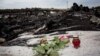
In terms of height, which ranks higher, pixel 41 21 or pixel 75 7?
pixel 75 7

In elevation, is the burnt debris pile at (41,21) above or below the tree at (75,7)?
below

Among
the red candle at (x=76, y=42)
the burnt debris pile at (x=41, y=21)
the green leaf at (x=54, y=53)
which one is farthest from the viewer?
the burnt debris pile at (x=41, y=21)

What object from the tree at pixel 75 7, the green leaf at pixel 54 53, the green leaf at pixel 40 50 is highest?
the tree at pixel 75 7

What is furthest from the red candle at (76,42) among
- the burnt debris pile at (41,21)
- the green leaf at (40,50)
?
the green leaf at (40,50)

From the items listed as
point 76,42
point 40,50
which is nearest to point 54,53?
point 40,50

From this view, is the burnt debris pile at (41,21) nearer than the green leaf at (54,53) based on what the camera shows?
No

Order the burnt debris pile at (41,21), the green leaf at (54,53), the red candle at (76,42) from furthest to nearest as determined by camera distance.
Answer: the burnt debris pile at (41,21)
the red candle at (76,42)
the green leaf at (54,53)

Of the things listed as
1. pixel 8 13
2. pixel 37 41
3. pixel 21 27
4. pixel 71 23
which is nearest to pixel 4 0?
pixel 8 13

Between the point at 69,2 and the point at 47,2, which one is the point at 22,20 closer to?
the point at 47,2

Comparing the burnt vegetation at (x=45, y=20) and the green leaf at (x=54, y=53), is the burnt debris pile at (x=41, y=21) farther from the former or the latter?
the green leaf at (x=54, y=53)

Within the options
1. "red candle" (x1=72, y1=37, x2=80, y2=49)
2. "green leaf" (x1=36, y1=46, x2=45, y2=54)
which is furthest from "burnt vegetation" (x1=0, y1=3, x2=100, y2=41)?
"green leaf" (x1=36, y1=46, x2=45, y2=54)

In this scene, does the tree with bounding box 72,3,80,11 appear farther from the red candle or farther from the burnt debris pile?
the red candle

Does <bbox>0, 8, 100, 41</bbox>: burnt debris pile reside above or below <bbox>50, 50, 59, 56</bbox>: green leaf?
above

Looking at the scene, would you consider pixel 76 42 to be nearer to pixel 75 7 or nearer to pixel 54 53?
pixel 54 53
